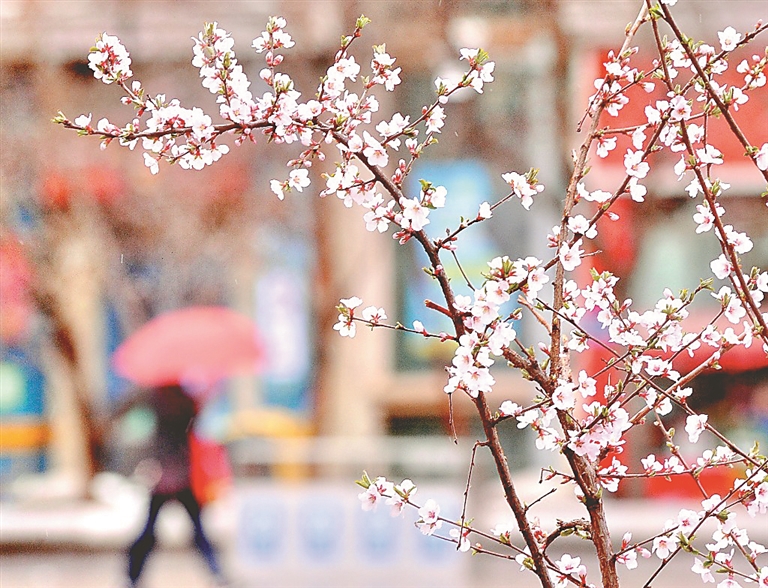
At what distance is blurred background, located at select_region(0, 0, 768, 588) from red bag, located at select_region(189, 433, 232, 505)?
0.12m

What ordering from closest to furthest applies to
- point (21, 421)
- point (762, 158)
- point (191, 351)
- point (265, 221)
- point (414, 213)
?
point (414, 213) < point (762, 158) < point (191, 351) < point (265, 221) < point (21, 421)

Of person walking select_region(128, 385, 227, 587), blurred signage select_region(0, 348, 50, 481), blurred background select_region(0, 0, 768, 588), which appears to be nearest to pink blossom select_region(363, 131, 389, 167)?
blurred background select_region(0, 0, 768, 588)

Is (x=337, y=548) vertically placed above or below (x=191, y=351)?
below

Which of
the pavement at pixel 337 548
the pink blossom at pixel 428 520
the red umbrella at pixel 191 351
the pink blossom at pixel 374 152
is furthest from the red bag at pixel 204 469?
the pink blossom at pixel 374 152

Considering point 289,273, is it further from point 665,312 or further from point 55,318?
point 665,312

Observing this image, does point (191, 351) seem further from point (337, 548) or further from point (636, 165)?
point (636, 165)

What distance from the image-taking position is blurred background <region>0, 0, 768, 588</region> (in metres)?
5.00

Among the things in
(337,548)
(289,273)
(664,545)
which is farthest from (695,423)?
(289,273)

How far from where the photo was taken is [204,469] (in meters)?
4.98

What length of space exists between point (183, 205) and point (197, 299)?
63 centimetres

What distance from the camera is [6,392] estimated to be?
7.27 metres

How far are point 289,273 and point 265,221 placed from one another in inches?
29.2

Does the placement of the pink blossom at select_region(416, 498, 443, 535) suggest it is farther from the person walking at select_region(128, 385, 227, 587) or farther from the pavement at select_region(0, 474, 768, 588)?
the person walking at select_region(128, 385, 227, 587)

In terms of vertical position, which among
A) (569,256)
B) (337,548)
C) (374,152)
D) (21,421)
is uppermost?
(21,421)
